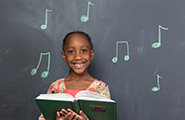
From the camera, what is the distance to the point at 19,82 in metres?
1.61

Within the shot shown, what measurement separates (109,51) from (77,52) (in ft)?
1.29

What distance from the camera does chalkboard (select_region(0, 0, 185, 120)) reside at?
4.70 ft

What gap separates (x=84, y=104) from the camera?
965mm

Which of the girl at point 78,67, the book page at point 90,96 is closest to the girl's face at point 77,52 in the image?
the girl at point 78,67

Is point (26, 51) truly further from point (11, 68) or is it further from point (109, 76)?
point (109, 76)

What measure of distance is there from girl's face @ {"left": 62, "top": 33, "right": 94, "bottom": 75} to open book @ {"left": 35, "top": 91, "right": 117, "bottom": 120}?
0.25 meters

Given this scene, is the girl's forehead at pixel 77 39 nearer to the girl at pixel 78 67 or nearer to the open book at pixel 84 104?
the girl at pixel 78 67

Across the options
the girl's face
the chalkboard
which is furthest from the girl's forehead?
the chalkboard

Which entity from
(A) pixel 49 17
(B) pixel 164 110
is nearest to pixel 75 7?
(A) pixel 49 17

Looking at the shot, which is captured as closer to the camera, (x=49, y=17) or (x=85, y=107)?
(x=85, y=107)

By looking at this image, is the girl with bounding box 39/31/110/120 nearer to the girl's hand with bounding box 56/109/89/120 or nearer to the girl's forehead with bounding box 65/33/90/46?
the girl's forehead with bounding box 65/33/90/46

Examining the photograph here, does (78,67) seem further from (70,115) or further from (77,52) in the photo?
(70,115)

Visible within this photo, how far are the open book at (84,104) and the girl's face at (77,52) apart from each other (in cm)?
25

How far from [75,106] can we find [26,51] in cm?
84
